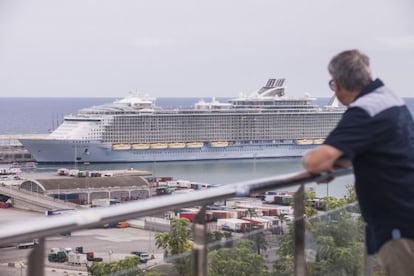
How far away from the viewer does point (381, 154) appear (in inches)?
71.9

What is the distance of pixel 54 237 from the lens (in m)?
1.47

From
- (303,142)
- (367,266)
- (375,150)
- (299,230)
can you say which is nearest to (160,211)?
(375,150)

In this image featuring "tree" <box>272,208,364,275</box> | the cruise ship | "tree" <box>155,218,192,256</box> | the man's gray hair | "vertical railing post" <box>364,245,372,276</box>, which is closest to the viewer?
the man's gray hair

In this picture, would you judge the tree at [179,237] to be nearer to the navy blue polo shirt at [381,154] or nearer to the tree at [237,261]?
the tree at [237,261]

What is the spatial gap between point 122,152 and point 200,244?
48.5 metres

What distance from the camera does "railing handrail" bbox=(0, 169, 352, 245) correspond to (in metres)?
1.34

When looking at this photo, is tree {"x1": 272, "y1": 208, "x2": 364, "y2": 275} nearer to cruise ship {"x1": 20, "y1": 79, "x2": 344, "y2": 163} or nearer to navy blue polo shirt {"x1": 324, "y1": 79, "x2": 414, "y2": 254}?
navy blue polo shirt {"x1": 324, "y1": 79, "x2": 414, "y2": 254}

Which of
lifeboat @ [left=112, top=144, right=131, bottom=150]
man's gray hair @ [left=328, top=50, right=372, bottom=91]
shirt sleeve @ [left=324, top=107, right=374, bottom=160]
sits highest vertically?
man's gray hair @ [left=328, top=50, right=372, bottom=91]

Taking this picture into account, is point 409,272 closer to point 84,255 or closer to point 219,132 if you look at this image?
point 84,255

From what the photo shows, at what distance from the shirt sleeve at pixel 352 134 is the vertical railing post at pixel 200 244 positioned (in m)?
0.32

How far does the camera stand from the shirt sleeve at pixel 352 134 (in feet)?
5.77

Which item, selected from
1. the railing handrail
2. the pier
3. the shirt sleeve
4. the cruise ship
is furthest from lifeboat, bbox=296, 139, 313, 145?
the shirt sleeve

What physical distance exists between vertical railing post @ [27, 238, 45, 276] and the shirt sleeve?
668mm

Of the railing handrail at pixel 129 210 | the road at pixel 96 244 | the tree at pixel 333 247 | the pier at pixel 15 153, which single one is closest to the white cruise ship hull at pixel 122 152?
the pier at pixel 15 153
